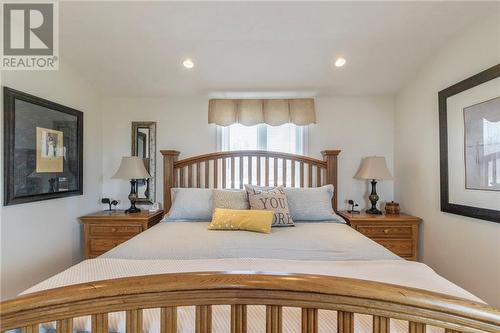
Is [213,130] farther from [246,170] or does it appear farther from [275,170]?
[275,170]

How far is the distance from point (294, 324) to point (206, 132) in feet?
8.52

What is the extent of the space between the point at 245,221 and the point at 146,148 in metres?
1.74

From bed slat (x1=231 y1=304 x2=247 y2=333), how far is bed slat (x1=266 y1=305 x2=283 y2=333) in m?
0.07

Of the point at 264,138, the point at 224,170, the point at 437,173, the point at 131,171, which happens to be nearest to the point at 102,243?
the point at 131,171

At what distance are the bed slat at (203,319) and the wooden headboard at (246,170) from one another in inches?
90.4

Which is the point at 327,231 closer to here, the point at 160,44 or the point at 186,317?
the point at 186,317

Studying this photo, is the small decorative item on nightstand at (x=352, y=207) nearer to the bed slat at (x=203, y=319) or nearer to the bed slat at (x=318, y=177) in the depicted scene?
the bed slat at (x=318, y=177)

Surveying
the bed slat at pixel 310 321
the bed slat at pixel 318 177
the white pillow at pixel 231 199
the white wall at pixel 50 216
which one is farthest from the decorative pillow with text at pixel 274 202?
the white wall at pixel 50 216

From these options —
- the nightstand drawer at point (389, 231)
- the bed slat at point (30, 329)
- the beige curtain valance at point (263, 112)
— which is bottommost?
the nightstand drawer at point (389, 231)

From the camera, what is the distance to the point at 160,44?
2.34m

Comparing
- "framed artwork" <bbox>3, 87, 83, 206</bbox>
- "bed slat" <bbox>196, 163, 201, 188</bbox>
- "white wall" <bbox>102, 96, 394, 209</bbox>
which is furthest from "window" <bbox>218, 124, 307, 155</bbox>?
"framed artwork" <bbox>3, 87, 83, 206</bbox>

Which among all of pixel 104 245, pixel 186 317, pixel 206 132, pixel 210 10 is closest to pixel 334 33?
pixel 210 10

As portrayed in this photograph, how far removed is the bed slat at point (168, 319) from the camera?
74cm

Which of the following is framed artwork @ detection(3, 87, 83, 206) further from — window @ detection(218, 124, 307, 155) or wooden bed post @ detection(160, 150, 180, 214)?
window @ detection(218, 124, 307, 155)
